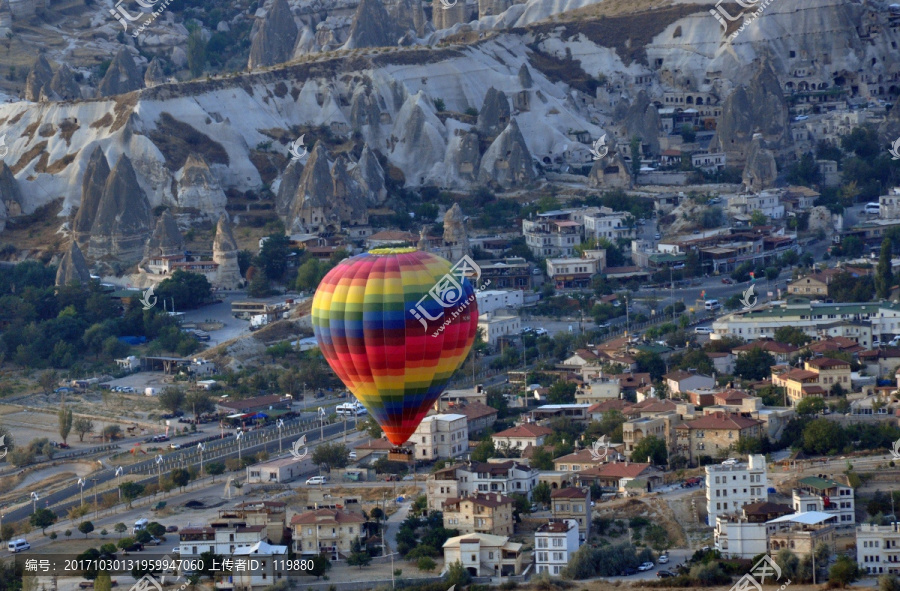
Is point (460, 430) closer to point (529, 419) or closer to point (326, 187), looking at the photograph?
point (529, 419)

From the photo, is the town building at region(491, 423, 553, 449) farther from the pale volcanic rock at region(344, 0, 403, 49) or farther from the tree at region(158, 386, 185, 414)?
the pale volcanic rock at region(344, 0, 403, 49)

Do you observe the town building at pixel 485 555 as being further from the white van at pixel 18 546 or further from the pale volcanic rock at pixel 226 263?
the pale volcanic rock at pixel 226 263

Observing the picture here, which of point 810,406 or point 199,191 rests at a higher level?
point 199,191

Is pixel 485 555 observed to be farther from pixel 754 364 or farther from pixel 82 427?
pixel 82 427

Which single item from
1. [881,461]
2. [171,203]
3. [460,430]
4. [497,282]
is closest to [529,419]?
[460,430]

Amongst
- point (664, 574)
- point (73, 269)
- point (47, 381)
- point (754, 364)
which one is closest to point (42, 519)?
point (664, 574)
